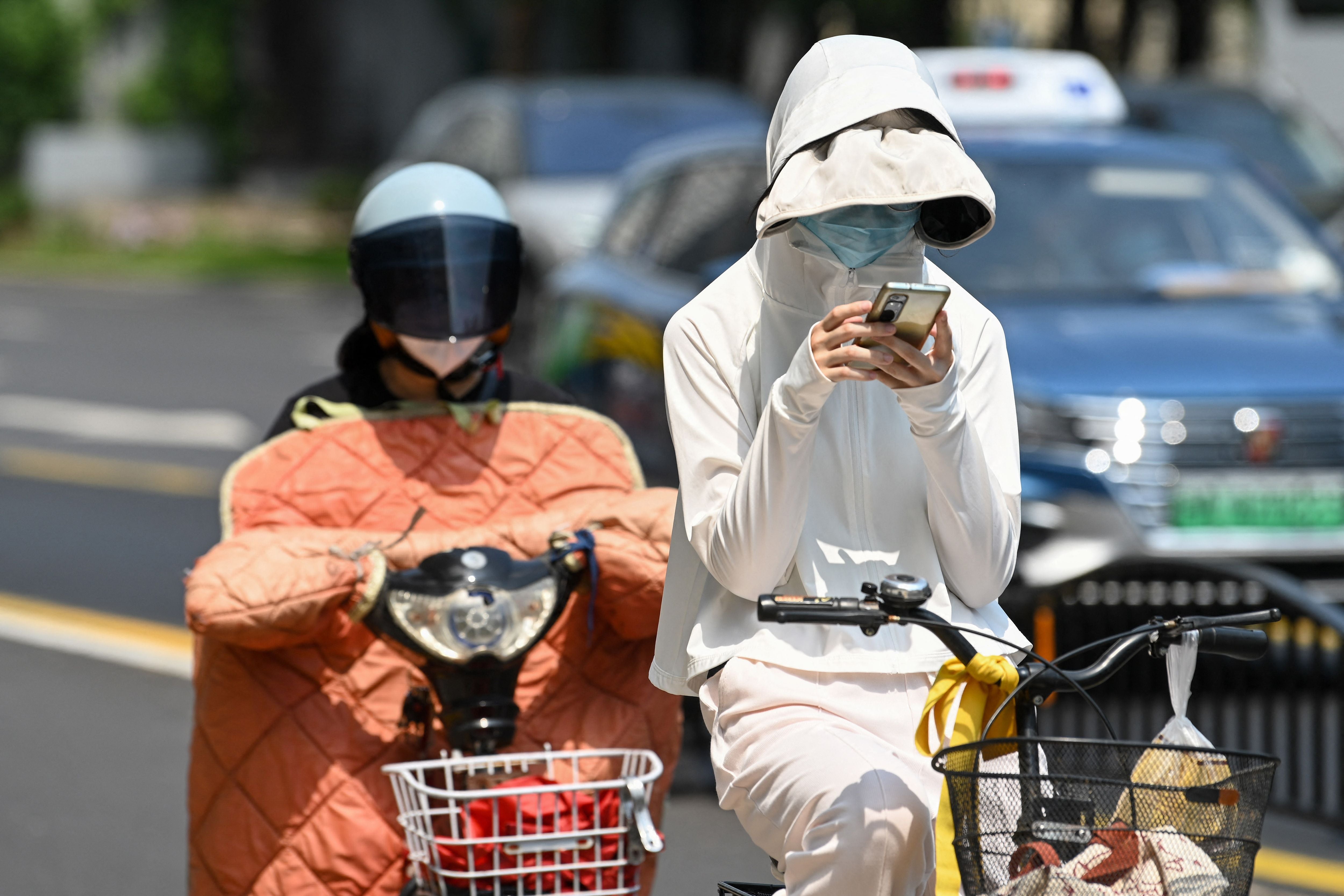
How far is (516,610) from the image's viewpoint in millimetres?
2918

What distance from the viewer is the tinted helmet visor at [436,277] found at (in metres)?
3.27

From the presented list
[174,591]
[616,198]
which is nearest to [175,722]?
[174,591]

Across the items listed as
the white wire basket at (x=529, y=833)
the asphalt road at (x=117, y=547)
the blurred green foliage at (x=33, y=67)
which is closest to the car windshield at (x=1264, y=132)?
the asphalt road at (x=117, y=547)

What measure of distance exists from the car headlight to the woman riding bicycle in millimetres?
297

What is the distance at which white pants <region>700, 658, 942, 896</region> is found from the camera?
2.30 meters

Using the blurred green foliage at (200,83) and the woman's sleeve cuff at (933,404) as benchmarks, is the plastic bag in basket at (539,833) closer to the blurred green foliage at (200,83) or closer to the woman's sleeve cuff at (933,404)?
the woman's sleeve cuff at (933,404)

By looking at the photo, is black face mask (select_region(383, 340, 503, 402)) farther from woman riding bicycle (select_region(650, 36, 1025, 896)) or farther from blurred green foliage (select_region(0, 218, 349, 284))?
blurred green foliage (select_region(0, 218, 349, 284))

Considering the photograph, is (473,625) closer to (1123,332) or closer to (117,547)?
(1123,332)

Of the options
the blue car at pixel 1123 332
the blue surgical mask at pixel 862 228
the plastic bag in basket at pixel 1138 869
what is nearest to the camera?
the plastic bag in basket at pixel 1138 869

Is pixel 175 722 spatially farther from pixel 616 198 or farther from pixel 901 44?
pixel 901 44

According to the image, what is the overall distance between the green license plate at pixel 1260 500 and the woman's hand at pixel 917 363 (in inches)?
160

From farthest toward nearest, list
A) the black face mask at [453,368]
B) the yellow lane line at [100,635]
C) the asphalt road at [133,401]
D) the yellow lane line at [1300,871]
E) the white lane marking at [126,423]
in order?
the white lane marking at [126,423]
the asphalt road at [133,401]
the yellow lane line at [100,635]
the yellow lane line at [1300,871]
the black face mask at [453,368]

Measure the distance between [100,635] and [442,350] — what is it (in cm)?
488


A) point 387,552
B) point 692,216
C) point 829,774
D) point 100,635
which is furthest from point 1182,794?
point 100,635
